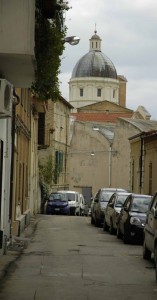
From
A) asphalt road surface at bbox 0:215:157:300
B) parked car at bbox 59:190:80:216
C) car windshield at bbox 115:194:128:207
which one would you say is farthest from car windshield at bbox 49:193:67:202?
asphalt road surface at bbox 0:215:157:300

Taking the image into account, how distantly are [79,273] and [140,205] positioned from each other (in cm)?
829

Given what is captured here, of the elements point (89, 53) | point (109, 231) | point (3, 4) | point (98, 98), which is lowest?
point (109, 231)

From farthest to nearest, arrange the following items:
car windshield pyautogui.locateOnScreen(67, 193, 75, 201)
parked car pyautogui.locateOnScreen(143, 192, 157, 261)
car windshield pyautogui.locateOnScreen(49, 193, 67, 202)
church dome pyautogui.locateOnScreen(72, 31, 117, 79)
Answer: church dome pyautogui.locateOnScreen(72, 31, 117, 79)
car windshield pyautogui.locateOnScreen(67, 193, 75, 201)
car windshield pyautogui.locateOnScreen(49, 193, 67, 202)
parked car pyautogui.locateOnScreen(143, 192, 157, 261)

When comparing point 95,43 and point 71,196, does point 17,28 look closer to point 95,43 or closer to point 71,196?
point 71,196

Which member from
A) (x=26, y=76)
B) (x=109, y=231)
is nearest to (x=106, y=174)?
(x=109, y=231)

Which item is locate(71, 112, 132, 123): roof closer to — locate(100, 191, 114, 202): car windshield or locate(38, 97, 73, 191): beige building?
locate(38, 97, 73, 191): beige building

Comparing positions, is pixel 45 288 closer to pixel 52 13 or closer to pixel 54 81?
pixel 52 13

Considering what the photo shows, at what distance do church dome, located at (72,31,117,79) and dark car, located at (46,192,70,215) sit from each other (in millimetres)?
70181

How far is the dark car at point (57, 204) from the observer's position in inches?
1763

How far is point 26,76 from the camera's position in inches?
519

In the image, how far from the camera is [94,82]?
113500 mm

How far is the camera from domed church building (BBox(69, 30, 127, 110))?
11306 centimetres

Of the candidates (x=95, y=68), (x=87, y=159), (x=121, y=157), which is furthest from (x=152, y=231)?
(x=95, y=68)

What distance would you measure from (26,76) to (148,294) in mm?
4571
